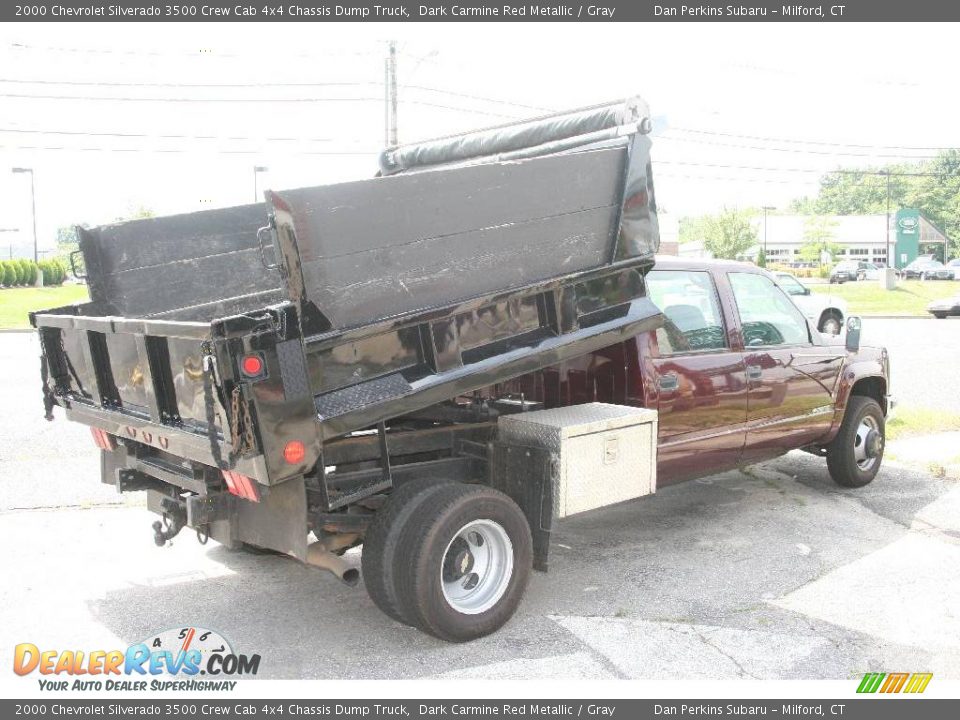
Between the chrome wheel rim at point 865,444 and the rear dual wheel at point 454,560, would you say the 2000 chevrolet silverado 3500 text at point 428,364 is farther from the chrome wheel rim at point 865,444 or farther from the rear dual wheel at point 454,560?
the chrome wheel rim at point 865,444

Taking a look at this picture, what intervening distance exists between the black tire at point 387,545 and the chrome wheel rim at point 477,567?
10.9 inches

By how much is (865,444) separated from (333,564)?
16.3 feet

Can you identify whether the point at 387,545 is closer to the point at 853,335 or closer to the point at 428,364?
the point at 428,364

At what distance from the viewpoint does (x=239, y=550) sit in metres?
5.58

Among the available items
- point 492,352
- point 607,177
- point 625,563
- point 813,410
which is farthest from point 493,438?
point 813,410

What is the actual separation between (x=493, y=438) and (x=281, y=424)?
1.75 metres

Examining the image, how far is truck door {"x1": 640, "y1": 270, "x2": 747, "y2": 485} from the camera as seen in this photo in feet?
18.4

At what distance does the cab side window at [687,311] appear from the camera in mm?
5766

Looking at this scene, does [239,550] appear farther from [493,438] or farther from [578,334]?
[578,334]

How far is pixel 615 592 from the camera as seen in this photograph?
5055 millimetres

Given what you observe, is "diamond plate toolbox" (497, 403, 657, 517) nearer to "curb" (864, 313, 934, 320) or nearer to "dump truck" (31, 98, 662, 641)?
"dump truck" (31, 98, 662, 641)

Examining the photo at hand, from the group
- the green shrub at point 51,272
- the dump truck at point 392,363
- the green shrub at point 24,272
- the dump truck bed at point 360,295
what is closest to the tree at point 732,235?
the green shrub at point 51,272

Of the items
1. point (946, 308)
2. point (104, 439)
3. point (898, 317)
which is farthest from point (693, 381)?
point (946, 308)

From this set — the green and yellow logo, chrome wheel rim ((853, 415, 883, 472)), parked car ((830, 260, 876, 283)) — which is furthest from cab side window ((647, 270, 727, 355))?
parked car ((830, 260, 876, 283))
